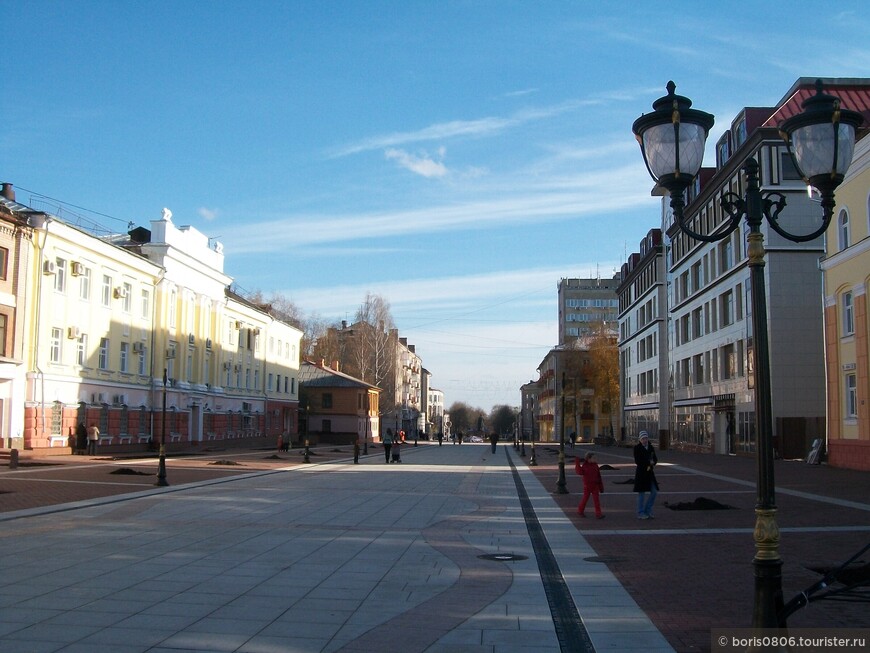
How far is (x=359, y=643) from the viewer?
662 cm

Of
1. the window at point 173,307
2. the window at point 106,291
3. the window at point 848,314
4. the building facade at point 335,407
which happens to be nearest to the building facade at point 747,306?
the window at point 848,314

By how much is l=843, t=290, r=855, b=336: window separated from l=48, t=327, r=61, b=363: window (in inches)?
1279

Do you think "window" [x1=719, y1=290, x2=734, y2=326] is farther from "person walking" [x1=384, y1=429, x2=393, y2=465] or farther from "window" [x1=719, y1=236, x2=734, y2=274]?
"person walking" [x1=384, y1=429, x2=393, y2=465]

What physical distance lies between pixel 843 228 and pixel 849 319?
331cm

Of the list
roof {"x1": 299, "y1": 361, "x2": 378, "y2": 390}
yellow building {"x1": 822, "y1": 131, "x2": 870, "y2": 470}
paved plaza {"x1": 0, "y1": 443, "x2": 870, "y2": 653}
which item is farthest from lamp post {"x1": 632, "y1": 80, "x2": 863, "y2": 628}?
roof {"x1": 299, "y1": 361, "x2": 378, "y2": 390}

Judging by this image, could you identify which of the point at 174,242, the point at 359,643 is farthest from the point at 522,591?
the point at 174,242

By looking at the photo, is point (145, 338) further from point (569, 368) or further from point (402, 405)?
point (402, 405)

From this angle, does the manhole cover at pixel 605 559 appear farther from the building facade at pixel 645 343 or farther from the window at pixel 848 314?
the building facade at pixel 645 343

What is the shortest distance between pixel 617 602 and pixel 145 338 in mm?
41240

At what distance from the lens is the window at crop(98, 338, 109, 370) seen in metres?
Result: 40.2

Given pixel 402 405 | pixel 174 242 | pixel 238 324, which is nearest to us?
pixel 174 242

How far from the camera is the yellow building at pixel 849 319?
27.2 meters

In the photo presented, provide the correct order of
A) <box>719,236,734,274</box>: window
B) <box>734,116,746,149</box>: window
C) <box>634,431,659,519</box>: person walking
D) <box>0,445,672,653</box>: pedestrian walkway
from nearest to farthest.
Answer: <box>0,445,672,653</box>: pedestrian walkway, <box>634,431,659,519</box>: person walking, <box>734,116,746,149</box>: window, <box>719,236,734,274</box>: window

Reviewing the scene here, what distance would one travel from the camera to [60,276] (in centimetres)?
3697
